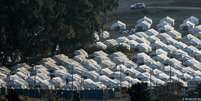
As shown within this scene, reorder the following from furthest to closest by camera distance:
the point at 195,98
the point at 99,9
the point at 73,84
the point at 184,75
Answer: the point at 99,9 < the point at 184,75 < the point at 73,84 < the point at 195,98

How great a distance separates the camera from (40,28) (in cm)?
7681

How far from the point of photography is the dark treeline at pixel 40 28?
247ft

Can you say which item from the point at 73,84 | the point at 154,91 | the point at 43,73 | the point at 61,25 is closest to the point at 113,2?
the point at 61,25

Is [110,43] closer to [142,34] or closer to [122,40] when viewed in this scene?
[122,40]

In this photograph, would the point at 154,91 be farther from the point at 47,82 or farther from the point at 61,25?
the point at 61,25

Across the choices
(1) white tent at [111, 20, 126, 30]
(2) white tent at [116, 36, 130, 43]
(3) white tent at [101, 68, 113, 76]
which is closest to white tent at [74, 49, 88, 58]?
(2) white tent at [116, 36, 130, 43]

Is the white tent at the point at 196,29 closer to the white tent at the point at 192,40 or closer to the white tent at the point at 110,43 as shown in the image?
the white tent at the point at 192,40

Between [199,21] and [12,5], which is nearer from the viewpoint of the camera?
[12,5]

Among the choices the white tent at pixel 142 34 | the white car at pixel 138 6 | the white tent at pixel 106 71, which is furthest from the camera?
the white car at pixel 138 6

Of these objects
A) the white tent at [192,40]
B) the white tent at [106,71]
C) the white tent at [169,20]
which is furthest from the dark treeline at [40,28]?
the white tent at [169,20]

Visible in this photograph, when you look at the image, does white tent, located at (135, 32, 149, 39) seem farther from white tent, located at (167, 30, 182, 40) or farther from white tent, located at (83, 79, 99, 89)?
white tent, located at (83, 79, 99, 89)

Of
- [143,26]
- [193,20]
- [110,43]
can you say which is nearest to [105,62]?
[110,43]

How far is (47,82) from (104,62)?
9487mm

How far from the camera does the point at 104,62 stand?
250 ft
